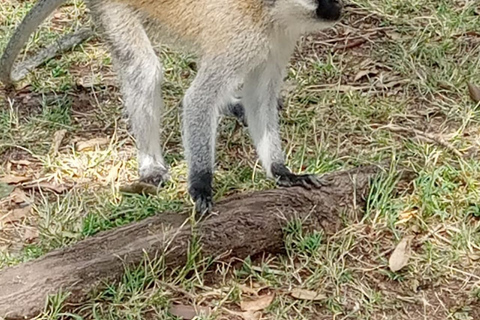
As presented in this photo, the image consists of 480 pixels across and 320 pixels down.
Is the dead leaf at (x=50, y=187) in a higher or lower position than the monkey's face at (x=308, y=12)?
lower

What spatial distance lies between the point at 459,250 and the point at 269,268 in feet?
3.02

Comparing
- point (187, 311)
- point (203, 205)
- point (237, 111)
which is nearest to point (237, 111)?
point (237, 111)

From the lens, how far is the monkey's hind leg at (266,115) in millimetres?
4812

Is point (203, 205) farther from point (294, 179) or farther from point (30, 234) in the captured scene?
point (30, 234)

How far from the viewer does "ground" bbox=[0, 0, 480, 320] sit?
4.06 m

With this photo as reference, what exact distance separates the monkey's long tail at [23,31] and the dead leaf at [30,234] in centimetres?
150

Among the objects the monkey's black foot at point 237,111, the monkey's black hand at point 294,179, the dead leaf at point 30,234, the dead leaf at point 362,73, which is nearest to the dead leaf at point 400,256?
the monkey's black hand at point 294,179

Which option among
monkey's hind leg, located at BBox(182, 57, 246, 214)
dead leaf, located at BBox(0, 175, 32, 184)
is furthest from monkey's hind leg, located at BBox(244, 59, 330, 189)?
dead leaf, located at BBox(0, 175, 32, 184)

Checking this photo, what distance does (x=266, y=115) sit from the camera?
4.91m

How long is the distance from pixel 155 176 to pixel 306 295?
1.27m

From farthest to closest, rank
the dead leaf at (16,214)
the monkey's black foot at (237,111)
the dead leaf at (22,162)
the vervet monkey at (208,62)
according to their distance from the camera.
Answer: the monkey's black foot at (237,111) < the dead leaf at (22,162) < the dead leaf at (16,214) < the vervet monkey at (208,62)

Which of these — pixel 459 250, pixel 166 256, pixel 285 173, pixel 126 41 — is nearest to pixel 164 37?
pixel 126 41

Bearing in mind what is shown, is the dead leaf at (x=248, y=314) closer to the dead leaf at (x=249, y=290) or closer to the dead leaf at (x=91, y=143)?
the dead leaf at (x=249, y=290)

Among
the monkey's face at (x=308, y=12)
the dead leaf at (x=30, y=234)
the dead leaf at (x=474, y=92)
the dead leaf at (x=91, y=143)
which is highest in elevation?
the monkey's face at (x=308, y=12)
